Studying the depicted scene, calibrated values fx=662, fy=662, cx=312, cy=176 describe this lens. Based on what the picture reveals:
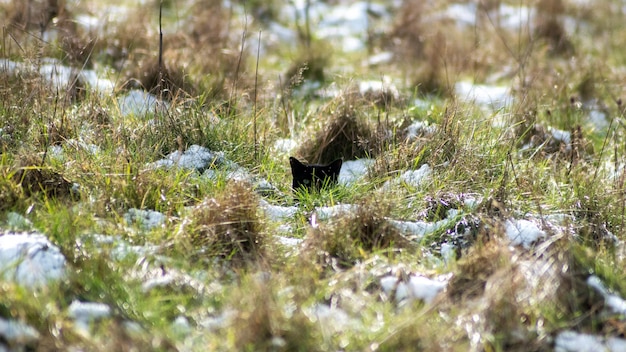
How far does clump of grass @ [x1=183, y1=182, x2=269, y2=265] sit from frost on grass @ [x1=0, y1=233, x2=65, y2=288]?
0.50 metres

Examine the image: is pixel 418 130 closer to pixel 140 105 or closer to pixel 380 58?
pixel 140 105

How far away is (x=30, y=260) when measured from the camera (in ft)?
7.50

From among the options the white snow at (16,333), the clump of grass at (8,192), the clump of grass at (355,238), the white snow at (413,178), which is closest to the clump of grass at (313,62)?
the white snow at (413,178)

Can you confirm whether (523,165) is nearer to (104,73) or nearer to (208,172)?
(208,172)

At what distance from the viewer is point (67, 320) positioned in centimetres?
211

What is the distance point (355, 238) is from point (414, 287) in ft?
1.38

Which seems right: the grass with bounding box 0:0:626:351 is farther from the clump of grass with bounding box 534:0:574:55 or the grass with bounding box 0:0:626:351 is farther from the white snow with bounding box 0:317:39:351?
the clump of grass with bounding box 534:0:574:55

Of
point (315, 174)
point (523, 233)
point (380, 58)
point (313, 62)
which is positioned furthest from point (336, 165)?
point (380, 58)

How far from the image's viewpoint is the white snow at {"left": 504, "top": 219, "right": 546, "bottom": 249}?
2.82 metres

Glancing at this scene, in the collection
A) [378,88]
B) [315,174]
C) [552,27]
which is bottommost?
[315,174]

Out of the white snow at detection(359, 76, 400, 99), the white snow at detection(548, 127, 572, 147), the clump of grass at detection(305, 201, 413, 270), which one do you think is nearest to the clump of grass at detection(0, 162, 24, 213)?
the clump of grass at detection(305, 201, 413, 270)

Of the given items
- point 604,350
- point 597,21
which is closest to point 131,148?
point 604,350

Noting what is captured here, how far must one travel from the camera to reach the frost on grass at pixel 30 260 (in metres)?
2.23

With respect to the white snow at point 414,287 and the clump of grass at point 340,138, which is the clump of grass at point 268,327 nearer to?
the white snow at point 414,287
